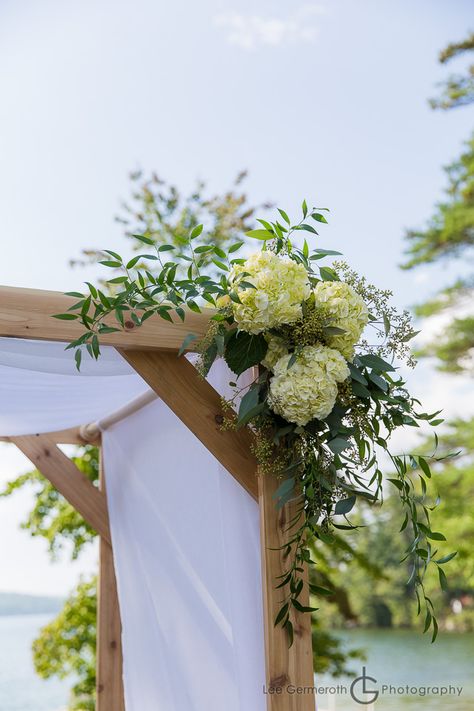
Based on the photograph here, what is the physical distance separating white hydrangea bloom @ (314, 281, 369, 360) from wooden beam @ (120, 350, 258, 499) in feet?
1.22

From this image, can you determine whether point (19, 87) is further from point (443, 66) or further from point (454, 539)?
point (454, 539)

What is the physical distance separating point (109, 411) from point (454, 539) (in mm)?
6663

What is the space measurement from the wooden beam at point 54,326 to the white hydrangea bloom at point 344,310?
0.38 metres

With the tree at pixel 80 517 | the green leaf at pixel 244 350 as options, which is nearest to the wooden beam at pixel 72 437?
the green leaf at pixel 244 350

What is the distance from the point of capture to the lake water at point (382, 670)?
1080cm

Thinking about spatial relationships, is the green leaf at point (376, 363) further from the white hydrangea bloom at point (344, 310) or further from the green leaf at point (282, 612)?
the green leaf at point (282, 612)

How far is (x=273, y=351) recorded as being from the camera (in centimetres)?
199

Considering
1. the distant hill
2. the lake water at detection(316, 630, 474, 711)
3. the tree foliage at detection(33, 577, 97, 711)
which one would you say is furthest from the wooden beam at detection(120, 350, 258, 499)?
the lake water at detection(316, 630, 474, 711)

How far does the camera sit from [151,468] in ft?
9.66

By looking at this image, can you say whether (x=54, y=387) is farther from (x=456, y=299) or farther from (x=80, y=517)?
(x=456, y=299)

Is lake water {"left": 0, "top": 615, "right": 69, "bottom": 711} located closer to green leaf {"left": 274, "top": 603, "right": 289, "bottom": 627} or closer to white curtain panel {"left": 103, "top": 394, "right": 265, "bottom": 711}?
white curtain panel {"left": 103, "top": 394, "right": 265, "bottom": 711}

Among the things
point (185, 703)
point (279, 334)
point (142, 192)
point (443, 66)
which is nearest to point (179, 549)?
point (185, 703)

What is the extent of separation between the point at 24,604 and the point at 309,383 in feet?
38.6

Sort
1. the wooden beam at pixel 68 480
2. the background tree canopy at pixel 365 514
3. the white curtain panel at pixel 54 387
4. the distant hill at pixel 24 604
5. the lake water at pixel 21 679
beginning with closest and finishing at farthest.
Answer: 1. the white curtain panel at pixel 54 387
2. the wooden beam at pixel 68 480
3. the background tree canopy at pixel 365 514
4. the lake water at pixel 21 679
5. the distant hill at pixel 24 604
